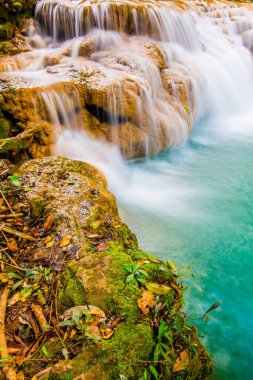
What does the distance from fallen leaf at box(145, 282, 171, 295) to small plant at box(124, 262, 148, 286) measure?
0.18 ft

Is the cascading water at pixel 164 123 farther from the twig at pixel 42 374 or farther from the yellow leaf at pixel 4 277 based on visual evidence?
the yellow leaf at pixel 4 277

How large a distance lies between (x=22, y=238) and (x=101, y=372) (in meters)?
1.57

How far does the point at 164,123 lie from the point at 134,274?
6234mm

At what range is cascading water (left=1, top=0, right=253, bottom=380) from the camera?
429 centimetres

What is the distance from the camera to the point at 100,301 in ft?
A: 6.84

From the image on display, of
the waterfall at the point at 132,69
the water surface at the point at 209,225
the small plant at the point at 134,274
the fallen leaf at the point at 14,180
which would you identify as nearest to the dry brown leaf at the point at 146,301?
the small plant at the point at 134,274

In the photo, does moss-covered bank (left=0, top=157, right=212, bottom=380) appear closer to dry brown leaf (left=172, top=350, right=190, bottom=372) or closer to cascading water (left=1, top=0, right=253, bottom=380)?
dry brown leaf (left=172, top=350, right=190, bottom=372)

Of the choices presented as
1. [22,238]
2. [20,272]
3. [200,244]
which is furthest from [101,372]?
[200,244]

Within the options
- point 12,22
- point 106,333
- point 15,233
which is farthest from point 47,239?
point 12,22

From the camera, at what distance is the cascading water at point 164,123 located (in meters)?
4.29

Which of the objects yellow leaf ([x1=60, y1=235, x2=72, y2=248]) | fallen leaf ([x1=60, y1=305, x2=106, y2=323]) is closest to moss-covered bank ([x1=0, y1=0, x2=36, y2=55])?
yellow leaf ([x1=60, y1=235, x2=72, y2=248])

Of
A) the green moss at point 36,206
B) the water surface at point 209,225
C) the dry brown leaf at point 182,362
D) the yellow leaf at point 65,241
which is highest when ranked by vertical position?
the green moss at point 36,206

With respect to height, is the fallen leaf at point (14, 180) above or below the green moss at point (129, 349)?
above

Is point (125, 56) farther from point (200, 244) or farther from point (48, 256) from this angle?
point (48, 256)
